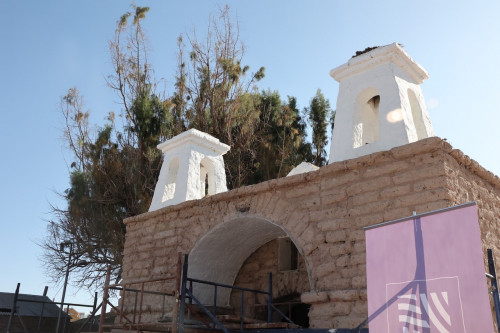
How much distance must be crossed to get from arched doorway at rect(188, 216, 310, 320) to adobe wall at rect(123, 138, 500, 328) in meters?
0.20

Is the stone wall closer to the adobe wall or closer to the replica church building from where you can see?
the replica church building

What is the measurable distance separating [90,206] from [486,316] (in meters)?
12.1

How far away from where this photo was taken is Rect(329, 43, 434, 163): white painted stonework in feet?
21.2

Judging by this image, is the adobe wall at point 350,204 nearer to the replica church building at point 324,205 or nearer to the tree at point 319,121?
the replica church building at point 324,205

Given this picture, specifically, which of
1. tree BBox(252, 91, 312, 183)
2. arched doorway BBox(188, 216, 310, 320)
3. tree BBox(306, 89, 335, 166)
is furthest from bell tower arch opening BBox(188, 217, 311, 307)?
tree BBox(306, 89, 335, 166)

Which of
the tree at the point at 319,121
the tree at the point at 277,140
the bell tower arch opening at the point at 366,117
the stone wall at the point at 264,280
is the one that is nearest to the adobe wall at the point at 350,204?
the bell tower arch opening at the point at 366,117

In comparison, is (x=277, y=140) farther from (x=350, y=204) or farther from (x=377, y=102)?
(x=350, y=204)

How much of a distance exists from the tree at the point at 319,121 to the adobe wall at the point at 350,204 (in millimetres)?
8956

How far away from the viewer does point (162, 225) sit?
8195mm

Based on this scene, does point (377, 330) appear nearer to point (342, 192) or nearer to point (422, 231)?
Answer: point (422, 231)

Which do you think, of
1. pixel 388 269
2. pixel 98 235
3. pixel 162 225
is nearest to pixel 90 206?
pixel 98 235

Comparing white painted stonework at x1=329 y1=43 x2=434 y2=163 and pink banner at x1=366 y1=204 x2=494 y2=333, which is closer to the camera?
pink banner at x1=366 y1=204 x2=494 y2=333

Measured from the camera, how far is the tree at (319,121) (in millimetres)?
15773

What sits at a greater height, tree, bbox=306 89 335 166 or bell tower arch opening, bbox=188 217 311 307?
tree, bbox=306 89 335 166
